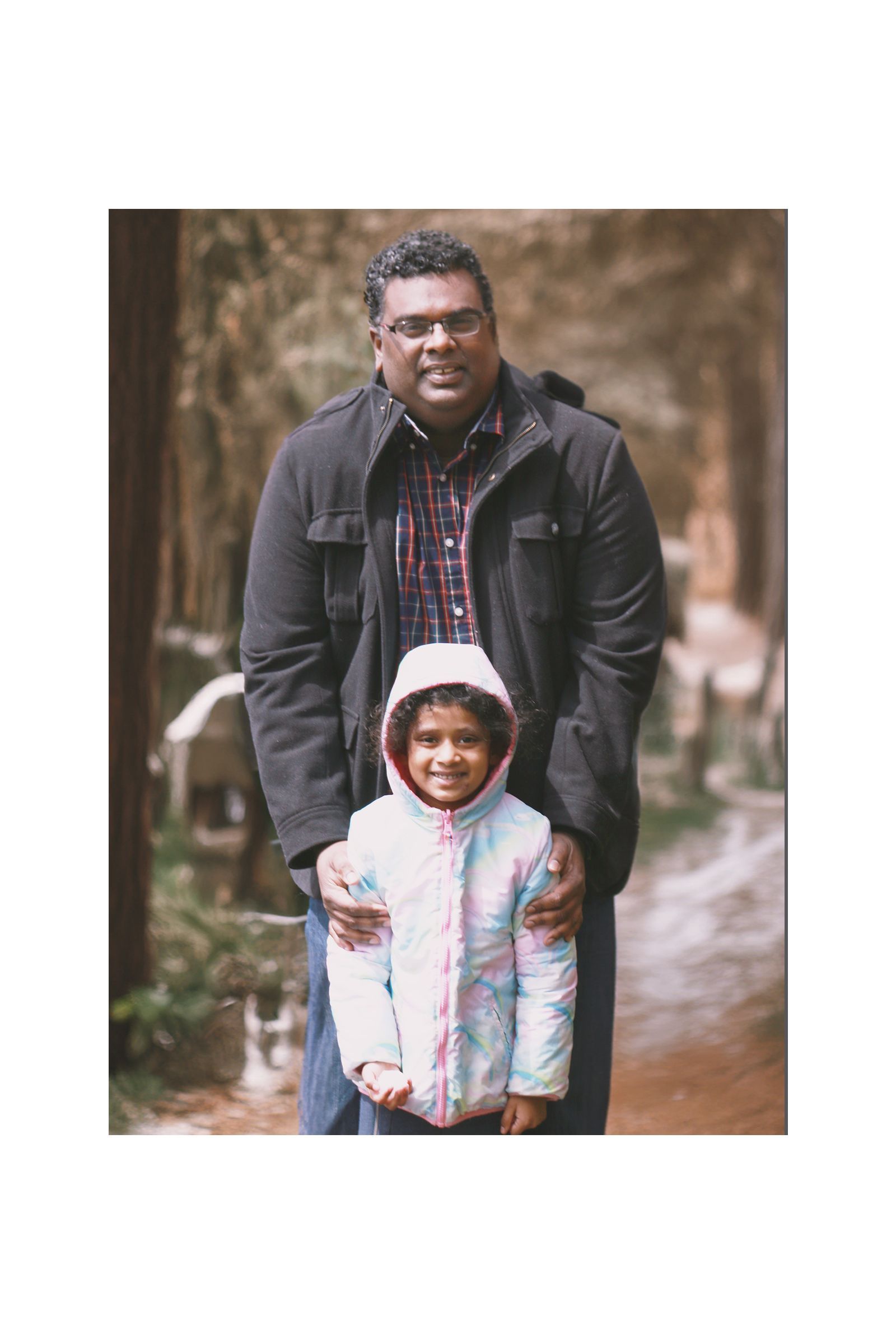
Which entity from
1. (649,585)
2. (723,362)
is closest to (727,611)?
(723,362)

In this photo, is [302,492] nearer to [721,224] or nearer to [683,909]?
[683,909]

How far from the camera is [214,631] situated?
11.8 feet

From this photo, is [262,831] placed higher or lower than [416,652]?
lower

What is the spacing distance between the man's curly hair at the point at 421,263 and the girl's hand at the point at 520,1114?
1.26 metres

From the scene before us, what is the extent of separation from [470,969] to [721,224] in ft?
13.1

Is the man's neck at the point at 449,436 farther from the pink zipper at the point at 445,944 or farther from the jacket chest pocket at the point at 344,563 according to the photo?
the pink zipper at the point at 445,944

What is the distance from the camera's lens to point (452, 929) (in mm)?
1941

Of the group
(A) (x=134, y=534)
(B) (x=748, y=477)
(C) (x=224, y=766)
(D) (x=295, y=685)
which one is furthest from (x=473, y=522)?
(B) (x=748, y=477)

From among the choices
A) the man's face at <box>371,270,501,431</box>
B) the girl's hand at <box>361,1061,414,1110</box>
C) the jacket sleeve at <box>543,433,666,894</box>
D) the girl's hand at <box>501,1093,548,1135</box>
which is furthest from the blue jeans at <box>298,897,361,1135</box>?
the man's face at <box>371,270,501,431</box>

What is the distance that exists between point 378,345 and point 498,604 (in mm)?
464

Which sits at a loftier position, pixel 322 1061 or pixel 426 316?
pixel 426 316

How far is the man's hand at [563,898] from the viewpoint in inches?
78.1

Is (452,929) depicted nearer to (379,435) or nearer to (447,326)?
(379,435)

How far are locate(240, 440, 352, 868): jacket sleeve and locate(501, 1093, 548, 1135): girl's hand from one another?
0.50 metres
